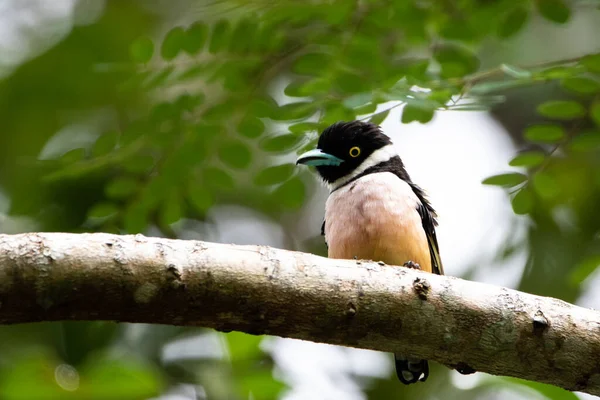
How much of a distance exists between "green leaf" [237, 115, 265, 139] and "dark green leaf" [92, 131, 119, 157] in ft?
2.57

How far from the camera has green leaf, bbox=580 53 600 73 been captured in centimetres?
444

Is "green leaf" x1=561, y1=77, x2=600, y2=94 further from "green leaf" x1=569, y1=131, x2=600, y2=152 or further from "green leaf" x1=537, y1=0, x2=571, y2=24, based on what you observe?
"green leaf" x1=537, y1=0, x2=571, y2=24

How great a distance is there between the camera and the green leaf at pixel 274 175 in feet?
17.4

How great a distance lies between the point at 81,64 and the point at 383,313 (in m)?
5.70

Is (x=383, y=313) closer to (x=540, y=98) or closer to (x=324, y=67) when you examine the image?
(x=324, y=67)

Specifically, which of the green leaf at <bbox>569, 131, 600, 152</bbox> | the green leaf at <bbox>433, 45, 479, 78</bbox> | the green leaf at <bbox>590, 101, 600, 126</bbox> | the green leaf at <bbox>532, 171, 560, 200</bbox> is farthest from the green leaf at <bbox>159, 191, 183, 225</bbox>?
the green leaf at <bbox>590, 101, 600, 126</bbox>

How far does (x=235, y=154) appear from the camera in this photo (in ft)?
17.3

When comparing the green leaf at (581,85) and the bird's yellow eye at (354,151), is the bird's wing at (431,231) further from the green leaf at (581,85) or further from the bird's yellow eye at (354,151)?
the green leaf at (581,85)

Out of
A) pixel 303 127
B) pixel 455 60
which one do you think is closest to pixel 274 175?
pixel 303 127

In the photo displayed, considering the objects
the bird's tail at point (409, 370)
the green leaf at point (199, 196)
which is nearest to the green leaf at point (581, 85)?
the bird's tail at point (409, 370)

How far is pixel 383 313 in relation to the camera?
3.59m

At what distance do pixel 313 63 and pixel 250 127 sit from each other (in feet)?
1.83

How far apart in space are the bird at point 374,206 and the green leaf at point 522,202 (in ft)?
2.00

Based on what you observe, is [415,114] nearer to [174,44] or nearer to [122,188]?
[174,44]
